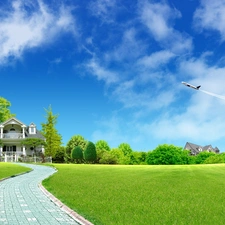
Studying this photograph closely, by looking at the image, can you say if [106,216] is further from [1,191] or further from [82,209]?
[1,191]

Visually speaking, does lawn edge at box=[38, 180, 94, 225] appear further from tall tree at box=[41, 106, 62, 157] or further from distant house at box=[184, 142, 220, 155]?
distant house at box=[184, 142, 220, 155]

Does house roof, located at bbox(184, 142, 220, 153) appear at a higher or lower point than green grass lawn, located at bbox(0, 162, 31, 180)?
higher

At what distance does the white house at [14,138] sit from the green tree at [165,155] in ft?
67.4

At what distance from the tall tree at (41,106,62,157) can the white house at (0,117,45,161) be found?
1041 millimetres

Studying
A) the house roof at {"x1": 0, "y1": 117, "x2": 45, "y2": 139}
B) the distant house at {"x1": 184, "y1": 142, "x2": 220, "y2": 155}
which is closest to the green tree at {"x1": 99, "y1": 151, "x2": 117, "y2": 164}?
the house roof at {"x1": 0, "y1": 117, "x2": 45, "y2": 139}

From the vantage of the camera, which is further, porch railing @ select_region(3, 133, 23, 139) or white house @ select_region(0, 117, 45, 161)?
porch railing @ select_region(3, 133, 23, 139)

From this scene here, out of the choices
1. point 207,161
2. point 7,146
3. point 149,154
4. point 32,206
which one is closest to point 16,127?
point 7,146

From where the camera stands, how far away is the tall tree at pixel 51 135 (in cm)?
6084

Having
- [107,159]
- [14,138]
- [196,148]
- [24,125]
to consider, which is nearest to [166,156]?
[107,159]

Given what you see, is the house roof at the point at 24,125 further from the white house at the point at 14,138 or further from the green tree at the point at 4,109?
the green tree at the point at 4,109

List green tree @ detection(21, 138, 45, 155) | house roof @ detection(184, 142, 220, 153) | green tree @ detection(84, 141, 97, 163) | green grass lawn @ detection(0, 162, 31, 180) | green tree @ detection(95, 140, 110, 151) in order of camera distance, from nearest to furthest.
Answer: green grass lawn @ detection(0, 162, 31, 180) → green tree @ detection(84, 141, 97, 163) → green tree @ detection(21, 138, 45, 155) → green tree @ detection(95, 140, 110, 151) → house roof @ detection(184, 142, 220, 153)

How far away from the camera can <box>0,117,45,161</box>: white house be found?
59.4 m

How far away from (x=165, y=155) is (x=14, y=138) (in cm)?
2836

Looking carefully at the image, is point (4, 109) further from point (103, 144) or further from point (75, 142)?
point (103, 144)
